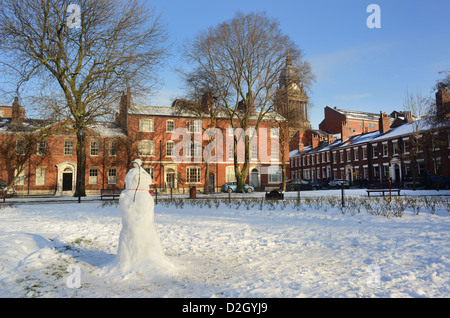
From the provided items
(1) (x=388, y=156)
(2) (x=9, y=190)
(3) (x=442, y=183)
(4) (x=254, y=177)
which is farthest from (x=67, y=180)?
(1) (x=388, y=156)

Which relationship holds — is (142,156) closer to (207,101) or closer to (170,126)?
(170,126)

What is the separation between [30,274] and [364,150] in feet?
164

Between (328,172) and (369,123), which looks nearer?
(328,172)

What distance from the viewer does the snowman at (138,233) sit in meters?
5.21

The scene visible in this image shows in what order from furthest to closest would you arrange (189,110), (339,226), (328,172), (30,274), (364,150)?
(328,172), (364,150), (189,110), (339,226), (30,274)

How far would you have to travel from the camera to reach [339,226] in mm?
9281

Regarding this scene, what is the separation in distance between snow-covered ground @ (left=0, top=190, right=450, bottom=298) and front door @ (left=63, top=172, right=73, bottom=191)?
29722mm

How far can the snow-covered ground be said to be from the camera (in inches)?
167

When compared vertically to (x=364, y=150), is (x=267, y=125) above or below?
above

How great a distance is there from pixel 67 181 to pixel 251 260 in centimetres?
3663

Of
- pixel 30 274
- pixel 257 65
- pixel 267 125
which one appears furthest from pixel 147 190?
pixel 267 125

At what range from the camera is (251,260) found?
5.91 metres

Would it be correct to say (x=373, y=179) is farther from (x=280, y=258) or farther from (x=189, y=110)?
(x=280, y=258)
